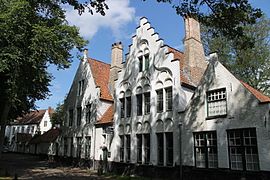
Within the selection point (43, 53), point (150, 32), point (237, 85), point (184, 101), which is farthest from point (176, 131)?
point (43, 53)

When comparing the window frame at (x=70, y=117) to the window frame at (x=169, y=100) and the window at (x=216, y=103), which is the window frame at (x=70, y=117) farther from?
the window at (x=216, y=103)

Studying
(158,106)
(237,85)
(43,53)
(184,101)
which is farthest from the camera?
(43,53)

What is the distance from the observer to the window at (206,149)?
17047 millimetres

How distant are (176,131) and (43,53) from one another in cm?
1251

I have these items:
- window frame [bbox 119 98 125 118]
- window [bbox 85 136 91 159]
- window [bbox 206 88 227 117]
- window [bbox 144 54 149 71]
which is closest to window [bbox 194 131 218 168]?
window [bbox 206 88 227 117]

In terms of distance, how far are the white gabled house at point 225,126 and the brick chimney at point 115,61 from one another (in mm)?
12296

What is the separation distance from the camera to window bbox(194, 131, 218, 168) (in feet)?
55.9

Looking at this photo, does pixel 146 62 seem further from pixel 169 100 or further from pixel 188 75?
pixel 169 100

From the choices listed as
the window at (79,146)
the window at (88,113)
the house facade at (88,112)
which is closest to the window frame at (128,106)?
the house facade at (88,112)

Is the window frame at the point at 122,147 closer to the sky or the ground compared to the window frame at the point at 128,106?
closer to the ground

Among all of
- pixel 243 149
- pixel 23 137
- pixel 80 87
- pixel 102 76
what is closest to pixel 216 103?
pixel 243 149

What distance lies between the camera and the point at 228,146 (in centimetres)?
1628

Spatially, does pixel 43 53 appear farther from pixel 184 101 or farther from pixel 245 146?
pixel 245 146

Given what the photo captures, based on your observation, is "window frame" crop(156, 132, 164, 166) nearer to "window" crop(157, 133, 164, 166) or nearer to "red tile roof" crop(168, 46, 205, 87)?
"window" crop(157, 133, 164, 166)
